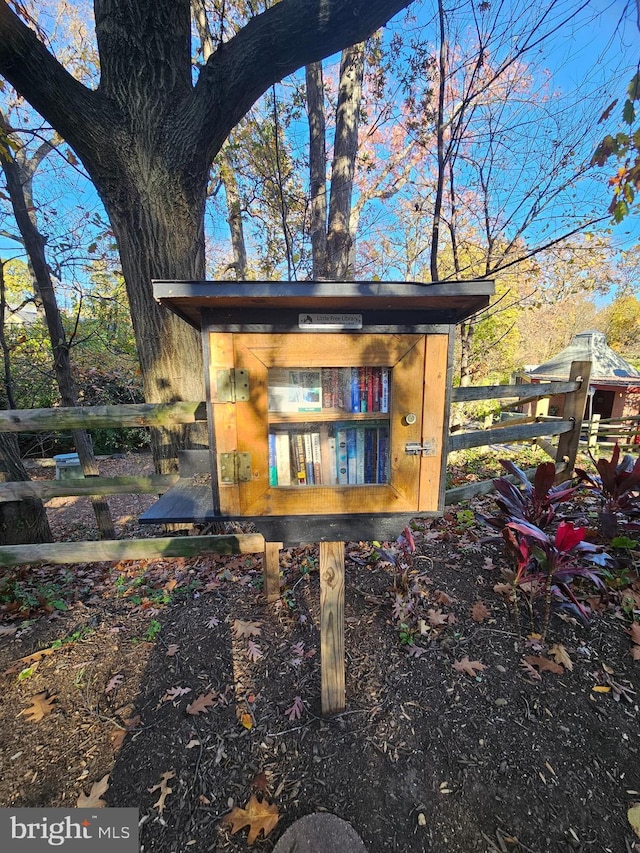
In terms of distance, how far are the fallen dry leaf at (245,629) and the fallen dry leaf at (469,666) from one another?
1241 millimetres

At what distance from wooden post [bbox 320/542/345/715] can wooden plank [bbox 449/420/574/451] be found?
1810mm

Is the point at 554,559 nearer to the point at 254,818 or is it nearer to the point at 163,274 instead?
the point at 254,818

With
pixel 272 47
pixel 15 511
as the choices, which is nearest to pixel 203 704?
pixel 15 511

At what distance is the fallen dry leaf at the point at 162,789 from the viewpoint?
150 centimetres

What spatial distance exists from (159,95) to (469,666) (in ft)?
13.9

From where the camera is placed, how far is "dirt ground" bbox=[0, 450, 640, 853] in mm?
1462

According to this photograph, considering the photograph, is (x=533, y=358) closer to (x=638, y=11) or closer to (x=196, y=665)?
(x=638, y=11)

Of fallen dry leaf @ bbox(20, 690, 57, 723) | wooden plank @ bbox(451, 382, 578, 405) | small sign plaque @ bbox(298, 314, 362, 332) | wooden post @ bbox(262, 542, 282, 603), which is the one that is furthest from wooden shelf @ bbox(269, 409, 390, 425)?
fallen dry leaf @ bbox(20, 690, 57, 723)

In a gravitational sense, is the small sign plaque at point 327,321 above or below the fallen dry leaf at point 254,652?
above

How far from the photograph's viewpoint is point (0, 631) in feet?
7.87

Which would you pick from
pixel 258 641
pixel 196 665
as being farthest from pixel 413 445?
pixel 196 665

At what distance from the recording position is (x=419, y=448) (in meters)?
1.46

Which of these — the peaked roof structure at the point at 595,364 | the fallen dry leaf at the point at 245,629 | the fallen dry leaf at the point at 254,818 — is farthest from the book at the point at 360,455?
the peaked roof structure at the point at 595,364

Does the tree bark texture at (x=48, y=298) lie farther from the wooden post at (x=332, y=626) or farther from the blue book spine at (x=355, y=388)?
the blue book spine at (x=355, y=388)
